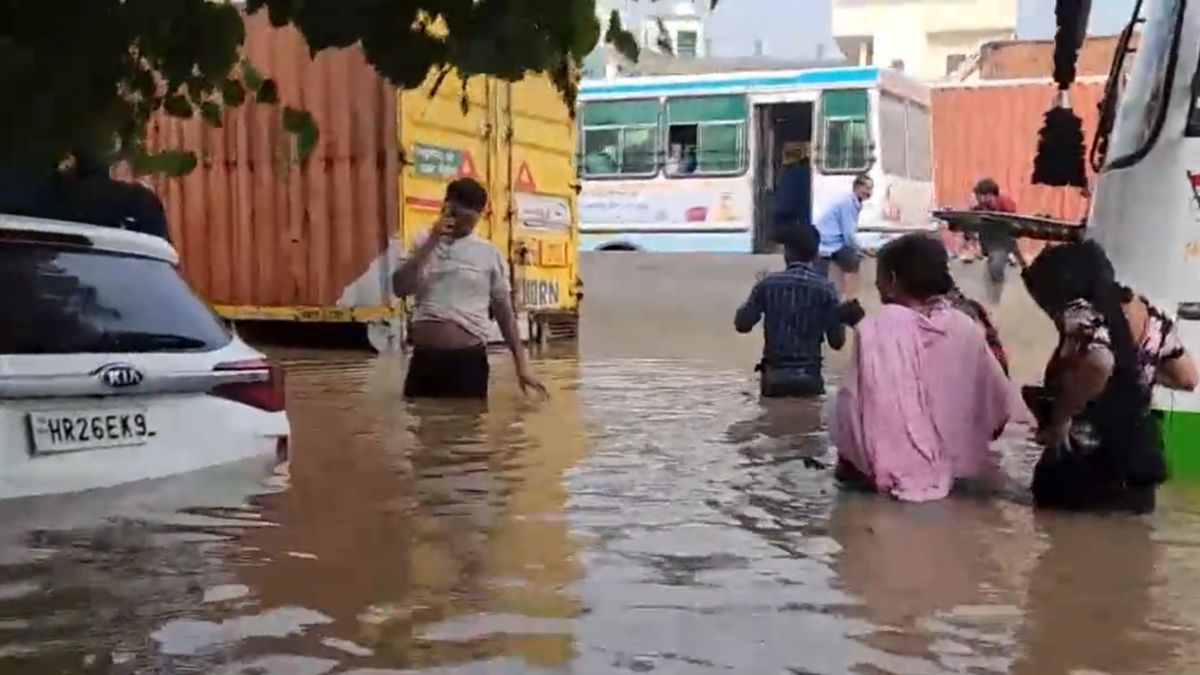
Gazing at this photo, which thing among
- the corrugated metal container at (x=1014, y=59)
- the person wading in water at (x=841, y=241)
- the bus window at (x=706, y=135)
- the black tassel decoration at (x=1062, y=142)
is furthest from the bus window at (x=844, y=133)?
the black tassel decoration at (x=1062, y=142)

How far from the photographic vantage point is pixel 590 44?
3875mm

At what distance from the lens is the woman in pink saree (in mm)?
6254

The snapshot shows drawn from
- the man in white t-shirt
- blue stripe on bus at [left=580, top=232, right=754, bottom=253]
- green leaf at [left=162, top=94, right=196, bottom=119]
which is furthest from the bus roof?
green leaf at [left=162, top=94, right=196, bottom=119]

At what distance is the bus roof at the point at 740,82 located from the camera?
912 inches

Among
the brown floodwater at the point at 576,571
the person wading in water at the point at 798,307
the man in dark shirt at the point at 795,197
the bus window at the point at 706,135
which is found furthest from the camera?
the bus window at the point at 706,135

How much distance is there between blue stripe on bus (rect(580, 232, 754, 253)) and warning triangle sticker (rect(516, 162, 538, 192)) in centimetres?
787

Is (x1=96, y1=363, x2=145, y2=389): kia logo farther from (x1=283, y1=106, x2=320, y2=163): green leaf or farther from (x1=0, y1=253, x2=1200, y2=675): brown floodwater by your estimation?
(x1=283, y1=106, x2=320, y2=163): green leaf

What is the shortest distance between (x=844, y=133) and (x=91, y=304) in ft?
62.3

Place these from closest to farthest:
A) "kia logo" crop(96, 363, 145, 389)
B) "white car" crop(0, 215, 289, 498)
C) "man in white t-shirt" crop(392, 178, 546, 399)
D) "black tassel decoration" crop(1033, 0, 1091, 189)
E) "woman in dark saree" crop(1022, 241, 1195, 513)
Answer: "white car" crop(0, 215, 289, 498)
"kia logo" crop(96, 363, 145, 389)
"woman in dark saree" crop(1022, 241, 1195, 513)
"black tassel decoration" crop(1033, 0, 1091, 189)
"man in white t-shirt" crop(392, 178, 546, 399)

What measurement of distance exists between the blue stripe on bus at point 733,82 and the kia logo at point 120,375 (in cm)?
1784

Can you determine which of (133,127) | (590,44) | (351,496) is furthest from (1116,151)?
(133,127)

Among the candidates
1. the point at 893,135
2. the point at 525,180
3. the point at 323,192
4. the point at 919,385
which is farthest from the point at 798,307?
the point at 893,135

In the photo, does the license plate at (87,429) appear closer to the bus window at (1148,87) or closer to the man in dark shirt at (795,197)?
the bus window at (1148,87)

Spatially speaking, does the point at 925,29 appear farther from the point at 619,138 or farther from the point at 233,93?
the point at 233,93
